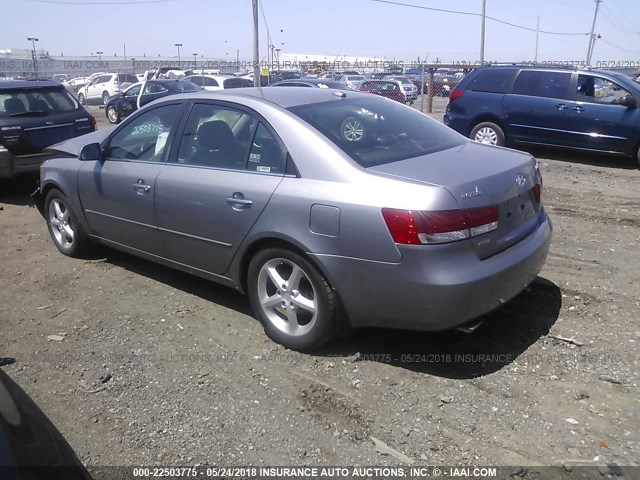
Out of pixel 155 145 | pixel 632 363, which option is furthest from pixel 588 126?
pixel 155 145

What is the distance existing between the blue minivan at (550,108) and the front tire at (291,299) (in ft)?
26.9

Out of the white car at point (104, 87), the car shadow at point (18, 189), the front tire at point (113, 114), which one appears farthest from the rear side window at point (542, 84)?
the white car at point (104, 87)

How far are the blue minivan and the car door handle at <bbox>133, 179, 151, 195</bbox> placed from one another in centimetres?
815

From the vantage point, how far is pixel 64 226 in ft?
18.6

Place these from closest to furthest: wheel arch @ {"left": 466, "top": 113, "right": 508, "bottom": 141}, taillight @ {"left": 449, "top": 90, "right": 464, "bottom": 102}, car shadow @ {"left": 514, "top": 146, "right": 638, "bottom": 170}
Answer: car shadow @ {"left": 514, "top": 146, "right": 638, "bottom": 170} < wheel arch @ {"left": 466, "top": 113, "right": 508, "bottom": 141} < taillight @ {"left": 449, "top": 90, "right": 464, "bottom": 102}

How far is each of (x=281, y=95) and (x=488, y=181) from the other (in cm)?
169

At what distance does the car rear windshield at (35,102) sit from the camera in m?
8.04

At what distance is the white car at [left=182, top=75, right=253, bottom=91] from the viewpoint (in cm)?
2150

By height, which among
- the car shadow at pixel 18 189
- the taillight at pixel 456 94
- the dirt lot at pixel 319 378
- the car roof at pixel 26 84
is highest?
the car roof at pixel 26 84

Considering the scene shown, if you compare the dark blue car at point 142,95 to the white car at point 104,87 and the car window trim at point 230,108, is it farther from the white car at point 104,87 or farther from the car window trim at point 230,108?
the car window trim at point 230,108

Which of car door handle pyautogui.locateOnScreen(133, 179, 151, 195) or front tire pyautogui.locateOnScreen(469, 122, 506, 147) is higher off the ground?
car door handle pyautogui.locateOnScreen(133, 179, 151, 195)

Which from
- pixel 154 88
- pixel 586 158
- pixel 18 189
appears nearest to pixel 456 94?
pixel 586 158

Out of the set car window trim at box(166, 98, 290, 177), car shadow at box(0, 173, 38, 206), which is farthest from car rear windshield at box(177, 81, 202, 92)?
car window trim at box(166, 98, 290, 177)

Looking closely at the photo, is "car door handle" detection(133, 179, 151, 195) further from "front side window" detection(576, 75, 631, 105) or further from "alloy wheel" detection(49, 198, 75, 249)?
"front side window" detection(576, 75, 631, 105)
